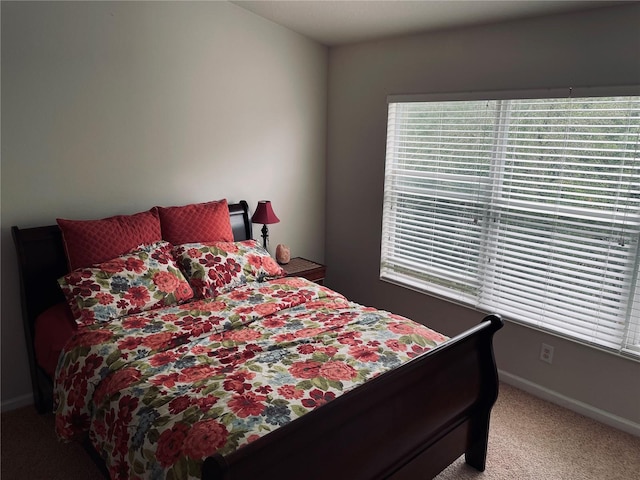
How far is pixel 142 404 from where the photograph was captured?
5.73 ft

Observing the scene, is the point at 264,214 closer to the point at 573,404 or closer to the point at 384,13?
the point at 384,13

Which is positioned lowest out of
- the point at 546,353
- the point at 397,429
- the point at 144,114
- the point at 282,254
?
the point at 546,353

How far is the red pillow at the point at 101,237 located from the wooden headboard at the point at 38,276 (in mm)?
101

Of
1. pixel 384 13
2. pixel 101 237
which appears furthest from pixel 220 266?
pixel 384 13

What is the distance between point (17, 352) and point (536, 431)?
9.82ft

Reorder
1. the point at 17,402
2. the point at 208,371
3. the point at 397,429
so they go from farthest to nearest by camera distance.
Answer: the point at 17,402
the point at 208,371
the point at 397,429

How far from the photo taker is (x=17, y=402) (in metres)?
2.75

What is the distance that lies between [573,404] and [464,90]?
205 cm

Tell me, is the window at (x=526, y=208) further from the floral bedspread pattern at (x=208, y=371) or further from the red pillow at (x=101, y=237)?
the red pillow at (x=101, y=237)

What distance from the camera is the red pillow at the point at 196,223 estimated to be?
3.02 metres

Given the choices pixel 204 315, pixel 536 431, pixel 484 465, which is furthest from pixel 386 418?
pixel 536 431

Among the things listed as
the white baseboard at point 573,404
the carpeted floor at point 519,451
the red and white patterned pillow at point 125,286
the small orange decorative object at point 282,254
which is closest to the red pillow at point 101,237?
the red and white patterned pillow at point 125,286

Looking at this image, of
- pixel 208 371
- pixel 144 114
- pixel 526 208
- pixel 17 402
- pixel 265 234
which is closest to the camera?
pixel 208 371

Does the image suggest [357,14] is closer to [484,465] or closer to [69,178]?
[69,178]
